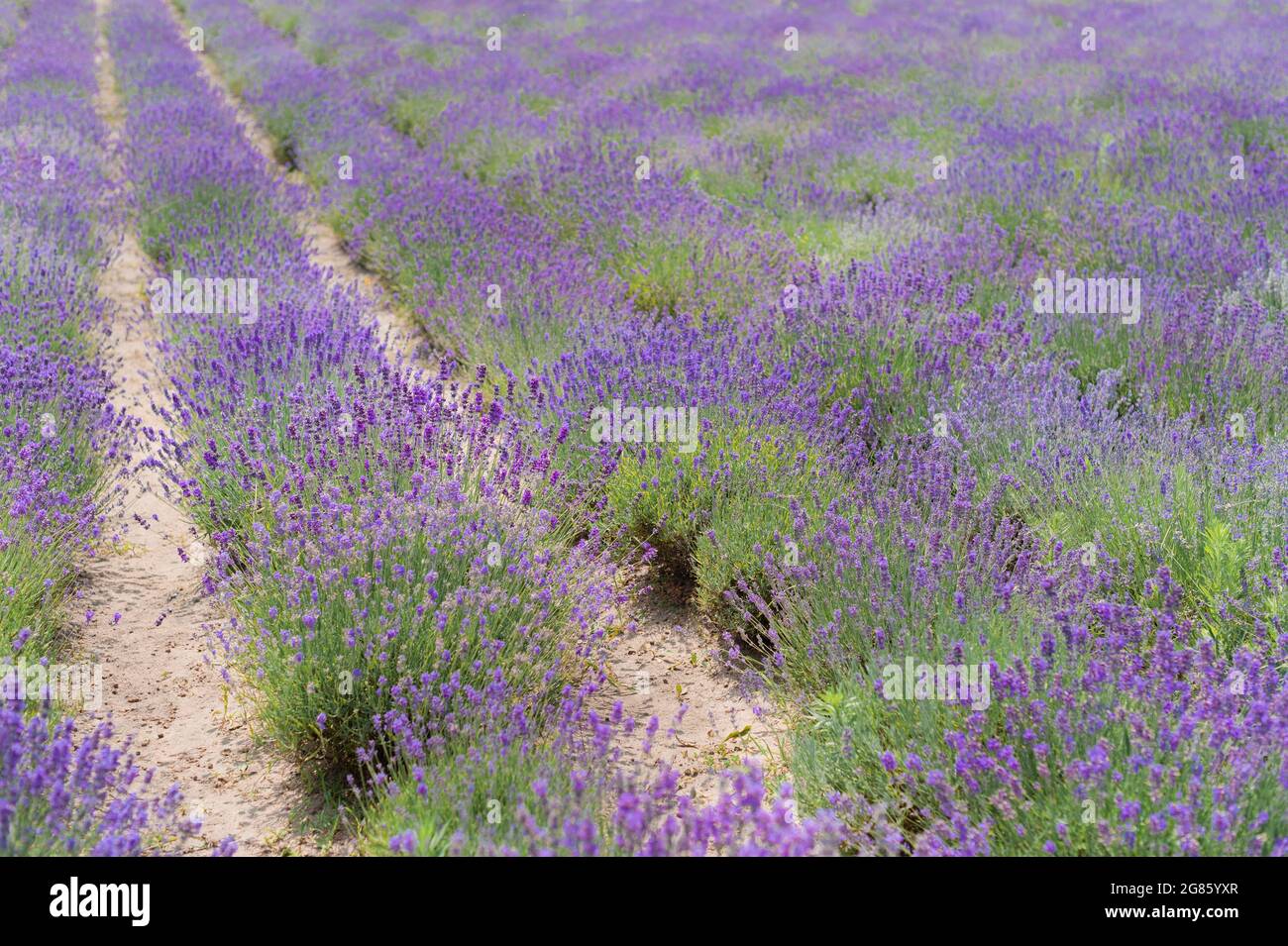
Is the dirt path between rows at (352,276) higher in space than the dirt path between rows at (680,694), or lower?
higher

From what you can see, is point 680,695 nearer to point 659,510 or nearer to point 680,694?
point 680,694

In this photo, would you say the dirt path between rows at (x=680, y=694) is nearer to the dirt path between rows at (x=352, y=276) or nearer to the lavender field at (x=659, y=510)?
the lavender field at (x=659, y=510)

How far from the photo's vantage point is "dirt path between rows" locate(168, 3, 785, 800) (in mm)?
2703

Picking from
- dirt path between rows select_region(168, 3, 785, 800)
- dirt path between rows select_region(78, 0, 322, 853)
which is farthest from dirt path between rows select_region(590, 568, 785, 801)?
dirt path between rows select_region(78, 0, 322, 853)

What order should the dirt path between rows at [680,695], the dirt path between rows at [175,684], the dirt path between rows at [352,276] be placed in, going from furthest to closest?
the dirt path between rows at [352,276] → the dirt path between rows at [680,695] → the dirt path between rows at [175,684]

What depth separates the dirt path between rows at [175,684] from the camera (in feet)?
8.23

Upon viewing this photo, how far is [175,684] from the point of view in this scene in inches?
119

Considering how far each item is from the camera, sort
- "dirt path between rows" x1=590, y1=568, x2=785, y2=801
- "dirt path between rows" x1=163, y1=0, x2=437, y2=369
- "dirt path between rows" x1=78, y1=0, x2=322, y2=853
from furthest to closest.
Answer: "dirt path between rows" x1=163, y1=0, x2=437, y2=369 → "dirt path between rows" x1=590, y1=568, x2=785, y2=801 → "dirt path between rows" x1=78, y1=0, x2=322, y2=853

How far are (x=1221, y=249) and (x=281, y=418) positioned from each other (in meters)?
4.57

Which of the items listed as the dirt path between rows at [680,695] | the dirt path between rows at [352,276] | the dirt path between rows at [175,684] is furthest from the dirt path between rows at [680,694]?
the dirt path between rows at [352,276]

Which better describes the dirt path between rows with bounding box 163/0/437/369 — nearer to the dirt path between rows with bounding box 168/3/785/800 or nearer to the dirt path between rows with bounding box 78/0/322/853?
the dirt path between rows with bounding box 78/0/322/853

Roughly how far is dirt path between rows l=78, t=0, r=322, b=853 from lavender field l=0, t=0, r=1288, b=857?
0.05 feet

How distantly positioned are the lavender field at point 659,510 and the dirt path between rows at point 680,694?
2cm

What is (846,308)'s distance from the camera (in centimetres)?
445
